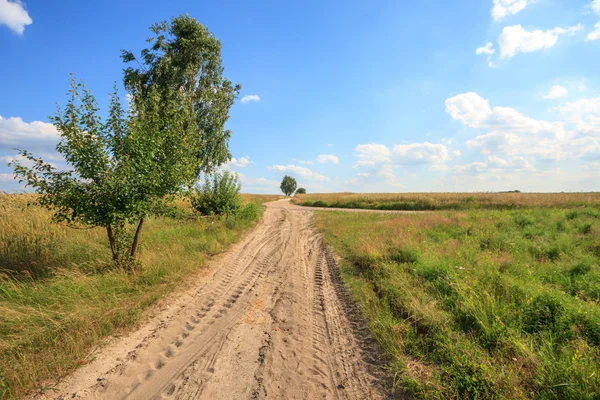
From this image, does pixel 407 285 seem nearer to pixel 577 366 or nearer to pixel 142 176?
pixel 577 366

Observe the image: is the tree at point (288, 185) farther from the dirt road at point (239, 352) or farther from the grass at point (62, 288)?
the dirt road at point (239, 352)

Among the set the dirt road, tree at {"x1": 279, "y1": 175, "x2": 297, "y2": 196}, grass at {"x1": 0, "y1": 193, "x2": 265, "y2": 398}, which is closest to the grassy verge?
the dirt road

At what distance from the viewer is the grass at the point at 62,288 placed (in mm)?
3801

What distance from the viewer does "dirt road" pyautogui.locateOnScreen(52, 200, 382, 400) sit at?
11.5ft

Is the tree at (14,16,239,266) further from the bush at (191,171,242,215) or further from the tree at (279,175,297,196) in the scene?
the tree at (279,175,297,196)

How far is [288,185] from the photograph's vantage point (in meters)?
96.5

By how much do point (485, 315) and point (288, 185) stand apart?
303 ft

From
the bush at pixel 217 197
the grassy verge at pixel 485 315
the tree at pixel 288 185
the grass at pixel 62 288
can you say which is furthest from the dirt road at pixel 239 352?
the tree at pixel 288 185

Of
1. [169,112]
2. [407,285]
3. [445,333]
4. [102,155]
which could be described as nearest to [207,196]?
[169,112]

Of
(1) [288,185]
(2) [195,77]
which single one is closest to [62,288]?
(2) [195,77]

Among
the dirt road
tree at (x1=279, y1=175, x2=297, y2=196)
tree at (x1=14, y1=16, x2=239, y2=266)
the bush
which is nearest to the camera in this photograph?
the dirt road

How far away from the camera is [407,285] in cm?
623

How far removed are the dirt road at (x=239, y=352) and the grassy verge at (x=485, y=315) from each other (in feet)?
2.51

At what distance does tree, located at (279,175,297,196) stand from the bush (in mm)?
80334
